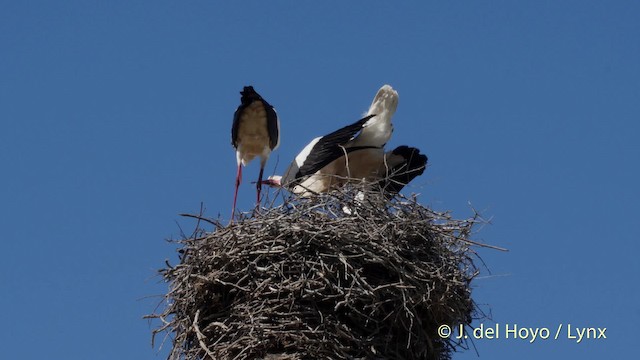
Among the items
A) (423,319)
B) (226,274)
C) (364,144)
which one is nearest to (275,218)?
(226,274)

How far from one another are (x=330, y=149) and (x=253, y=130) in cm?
84

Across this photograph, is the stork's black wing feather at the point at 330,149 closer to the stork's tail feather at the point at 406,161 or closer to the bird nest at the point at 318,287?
the stork's tail feather at the point at 406,161

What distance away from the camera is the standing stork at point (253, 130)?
10992 mm

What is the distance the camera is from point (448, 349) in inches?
Answer: 332

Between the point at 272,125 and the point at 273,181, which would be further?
the point at 273,181

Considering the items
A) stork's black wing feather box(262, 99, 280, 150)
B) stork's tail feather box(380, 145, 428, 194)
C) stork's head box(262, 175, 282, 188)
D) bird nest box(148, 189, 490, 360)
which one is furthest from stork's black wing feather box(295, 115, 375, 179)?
bird nest box(148, 189, 490, 360)

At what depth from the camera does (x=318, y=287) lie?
26.5 ft

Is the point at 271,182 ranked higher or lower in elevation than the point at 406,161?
higher

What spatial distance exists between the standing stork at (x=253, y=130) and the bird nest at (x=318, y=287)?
93.9 inches

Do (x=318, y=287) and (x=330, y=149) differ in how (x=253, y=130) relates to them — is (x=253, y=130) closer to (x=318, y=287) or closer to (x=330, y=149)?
(x=330, y=149)

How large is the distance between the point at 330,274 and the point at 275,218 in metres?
0.57

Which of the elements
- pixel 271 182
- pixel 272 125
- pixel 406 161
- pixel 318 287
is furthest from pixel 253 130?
pixel 318 287

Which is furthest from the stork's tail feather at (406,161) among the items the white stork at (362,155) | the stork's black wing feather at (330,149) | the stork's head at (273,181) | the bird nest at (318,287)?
the bird nest at (318,287)

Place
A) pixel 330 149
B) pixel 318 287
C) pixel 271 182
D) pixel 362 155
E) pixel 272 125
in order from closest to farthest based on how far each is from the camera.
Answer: pixel 318 287
pixel 330 149
pixel 362 155
pixel 272 125
pixel 271 182
